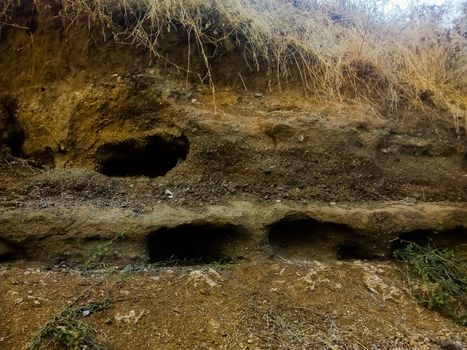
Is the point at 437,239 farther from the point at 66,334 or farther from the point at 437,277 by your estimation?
the point at 66,334

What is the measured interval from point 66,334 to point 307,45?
2934 mm

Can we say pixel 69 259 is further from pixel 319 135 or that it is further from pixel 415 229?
pixel 415 229

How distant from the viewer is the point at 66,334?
2590 millimetres

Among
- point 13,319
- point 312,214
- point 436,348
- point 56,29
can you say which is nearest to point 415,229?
point 312,214

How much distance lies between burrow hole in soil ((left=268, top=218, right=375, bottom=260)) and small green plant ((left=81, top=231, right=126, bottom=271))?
43.3 inches

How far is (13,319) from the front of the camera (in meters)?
2.70

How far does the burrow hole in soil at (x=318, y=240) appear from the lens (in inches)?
151

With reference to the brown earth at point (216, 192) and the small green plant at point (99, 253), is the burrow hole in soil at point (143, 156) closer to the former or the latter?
the brown earth at point (216, 192)

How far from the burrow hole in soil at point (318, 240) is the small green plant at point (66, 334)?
1.58m

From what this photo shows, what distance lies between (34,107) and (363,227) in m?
2.57

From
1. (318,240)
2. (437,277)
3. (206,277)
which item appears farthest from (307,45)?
(206,277)

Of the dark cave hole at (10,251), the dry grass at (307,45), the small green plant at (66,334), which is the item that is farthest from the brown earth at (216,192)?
the small green plant at (66,334)

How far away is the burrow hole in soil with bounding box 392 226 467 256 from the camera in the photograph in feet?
13.0

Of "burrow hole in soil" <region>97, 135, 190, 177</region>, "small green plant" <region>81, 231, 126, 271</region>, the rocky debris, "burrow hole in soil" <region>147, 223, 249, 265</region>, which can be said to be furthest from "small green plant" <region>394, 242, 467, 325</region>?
"small green plant" <region>81, 231, 126, 271</region>
